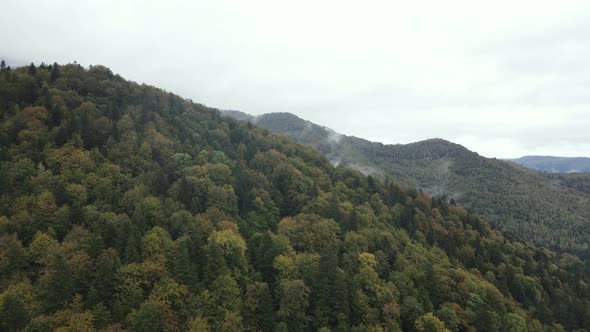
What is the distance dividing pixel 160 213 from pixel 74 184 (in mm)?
20917

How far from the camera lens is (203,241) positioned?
257ft

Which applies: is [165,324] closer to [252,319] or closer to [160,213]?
[252,319]

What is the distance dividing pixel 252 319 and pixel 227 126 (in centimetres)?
9820

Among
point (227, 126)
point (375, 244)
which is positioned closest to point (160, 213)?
point (375, 244)

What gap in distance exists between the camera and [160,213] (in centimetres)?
8112

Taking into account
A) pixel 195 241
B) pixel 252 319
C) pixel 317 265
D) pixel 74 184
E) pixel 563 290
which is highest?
pixel 74 184

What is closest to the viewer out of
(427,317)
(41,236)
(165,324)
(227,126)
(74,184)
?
(165,324)

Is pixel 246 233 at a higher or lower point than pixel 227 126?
lower

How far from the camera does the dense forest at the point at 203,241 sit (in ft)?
205

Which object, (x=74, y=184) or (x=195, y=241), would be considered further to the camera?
(x=74, y=184)

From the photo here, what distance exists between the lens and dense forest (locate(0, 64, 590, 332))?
205 feet

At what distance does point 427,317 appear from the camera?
244 feet

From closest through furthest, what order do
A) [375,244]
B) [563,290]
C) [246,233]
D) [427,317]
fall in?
[427,317], [246,233], [375,244], [563,290]

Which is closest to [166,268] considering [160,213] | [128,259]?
[128,259]
